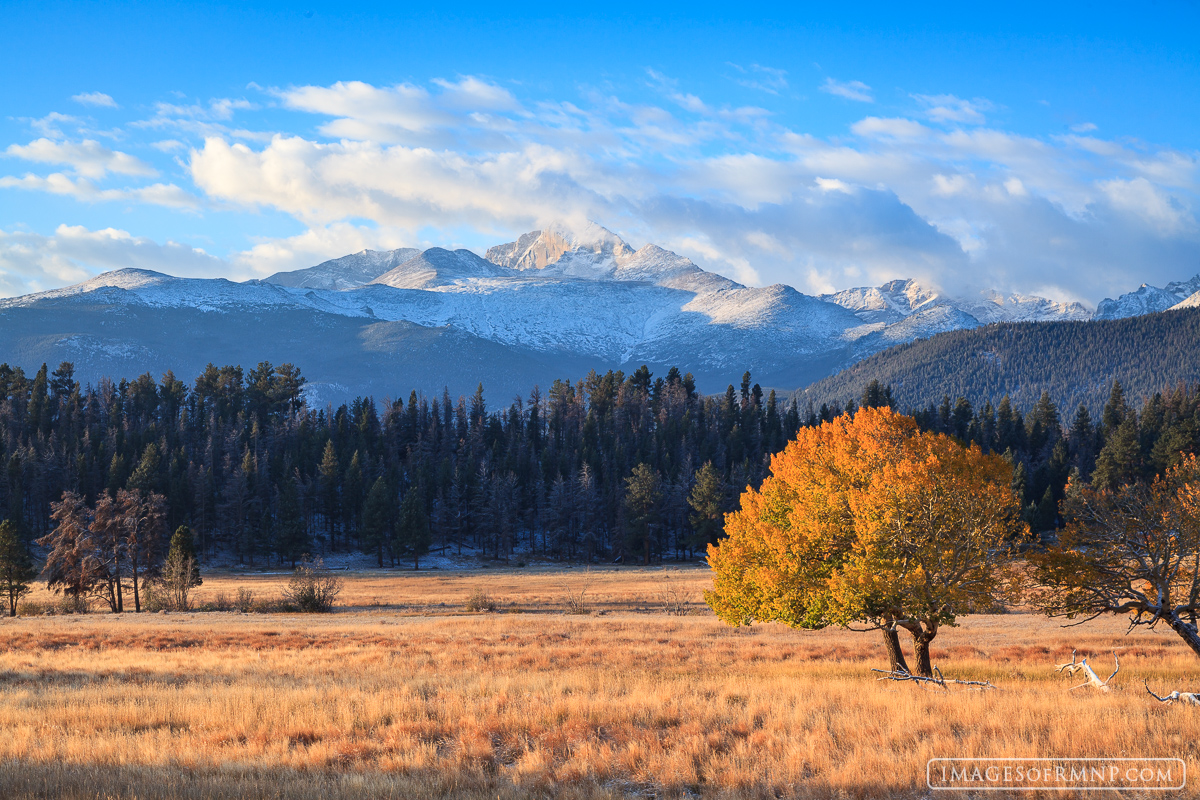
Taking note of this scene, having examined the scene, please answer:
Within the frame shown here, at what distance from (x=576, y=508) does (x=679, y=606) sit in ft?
211

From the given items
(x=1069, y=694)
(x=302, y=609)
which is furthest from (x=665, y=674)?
(x=302, y=609)

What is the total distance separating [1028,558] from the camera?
71.6 feet

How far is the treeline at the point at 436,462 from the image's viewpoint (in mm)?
106688

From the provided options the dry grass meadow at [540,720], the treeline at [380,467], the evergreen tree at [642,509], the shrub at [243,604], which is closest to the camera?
the dry grass meadow at [540,720]

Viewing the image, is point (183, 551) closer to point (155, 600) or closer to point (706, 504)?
point (155, 600)

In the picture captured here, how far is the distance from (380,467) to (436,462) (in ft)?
48.7

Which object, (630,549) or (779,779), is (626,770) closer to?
(779,779)

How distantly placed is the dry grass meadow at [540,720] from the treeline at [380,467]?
7409cm

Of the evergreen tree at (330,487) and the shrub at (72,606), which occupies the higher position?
the evergreen tree at (330,487)

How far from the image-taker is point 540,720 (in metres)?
14.8

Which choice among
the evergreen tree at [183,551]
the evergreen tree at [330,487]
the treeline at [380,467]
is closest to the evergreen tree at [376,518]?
the treeline at [380,467]
